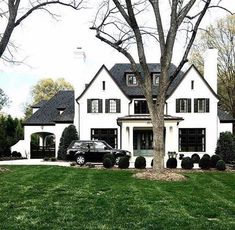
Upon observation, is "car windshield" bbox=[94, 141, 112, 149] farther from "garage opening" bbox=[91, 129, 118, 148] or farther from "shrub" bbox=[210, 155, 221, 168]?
"shrub" bbox=[210, 155, 221, 168]

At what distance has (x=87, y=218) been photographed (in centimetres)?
919

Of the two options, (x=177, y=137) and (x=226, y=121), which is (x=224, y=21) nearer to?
(x=226, y=121)

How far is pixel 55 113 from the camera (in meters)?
40.1

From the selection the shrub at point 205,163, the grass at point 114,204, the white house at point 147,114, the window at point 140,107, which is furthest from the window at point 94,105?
the grass at point 114,204

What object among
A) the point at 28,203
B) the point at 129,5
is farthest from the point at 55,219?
the point at 129,5

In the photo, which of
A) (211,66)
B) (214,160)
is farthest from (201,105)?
(214,160)

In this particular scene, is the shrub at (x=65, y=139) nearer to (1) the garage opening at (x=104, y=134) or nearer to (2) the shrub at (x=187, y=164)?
(1) the garage opening at (x=104, y=134)

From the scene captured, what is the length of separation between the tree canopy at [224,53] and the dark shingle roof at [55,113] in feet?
44.7

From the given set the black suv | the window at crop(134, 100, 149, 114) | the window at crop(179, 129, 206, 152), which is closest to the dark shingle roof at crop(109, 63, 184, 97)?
the window at crop(134, 100, 149, 114)

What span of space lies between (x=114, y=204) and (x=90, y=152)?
1704 cm

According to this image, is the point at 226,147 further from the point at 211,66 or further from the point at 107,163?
the point at 107,163

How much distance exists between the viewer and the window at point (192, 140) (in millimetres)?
34719

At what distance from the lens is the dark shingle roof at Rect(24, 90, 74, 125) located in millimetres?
37156

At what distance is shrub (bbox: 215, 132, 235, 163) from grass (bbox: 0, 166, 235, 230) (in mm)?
15622
